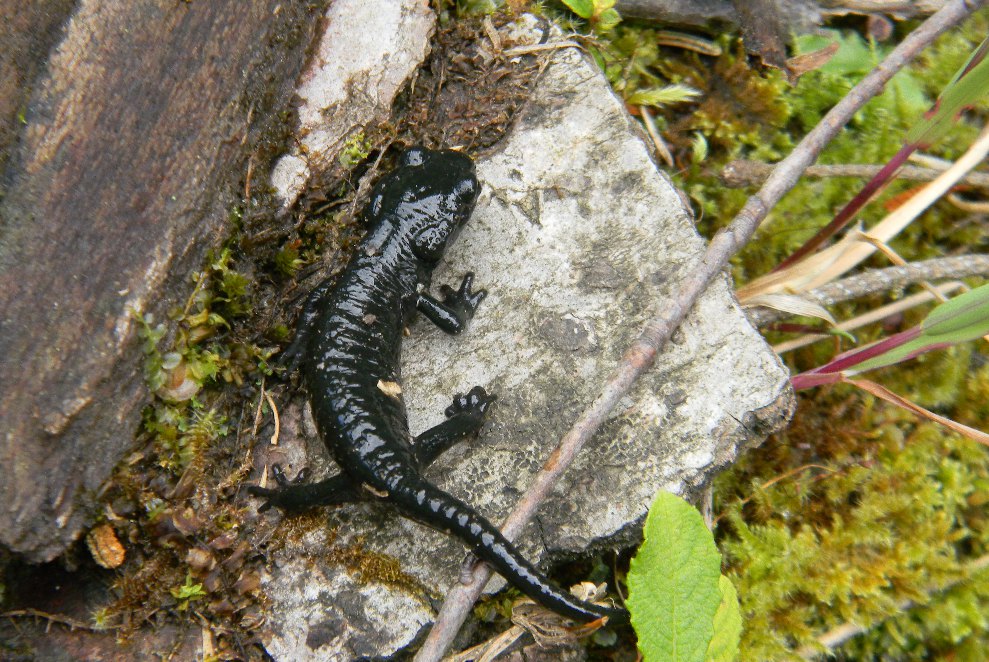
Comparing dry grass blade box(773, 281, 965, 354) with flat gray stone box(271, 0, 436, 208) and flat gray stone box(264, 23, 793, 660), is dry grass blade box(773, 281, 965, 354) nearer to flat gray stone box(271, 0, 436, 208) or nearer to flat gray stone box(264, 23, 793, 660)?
flat gray stone box(264, 23, 793, 660)

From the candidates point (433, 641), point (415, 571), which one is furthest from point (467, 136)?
point (433, 641)

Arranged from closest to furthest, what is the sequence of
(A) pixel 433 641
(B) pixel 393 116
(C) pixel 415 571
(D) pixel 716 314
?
(A) pixel 433 641 → (C) pixel 415 571 → (D) pixel 716 314 → (B) pixel 393 116

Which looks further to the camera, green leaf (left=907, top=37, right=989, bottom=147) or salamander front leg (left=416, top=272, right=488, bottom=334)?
salamander front leg (left=416, top=272, right=488, bottom=334)

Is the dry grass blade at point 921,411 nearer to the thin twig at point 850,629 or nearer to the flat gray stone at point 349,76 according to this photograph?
the thin twig at point 850,629

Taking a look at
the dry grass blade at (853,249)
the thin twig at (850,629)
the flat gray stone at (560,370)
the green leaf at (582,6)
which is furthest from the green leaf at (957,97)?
the thin twig at (850,629)

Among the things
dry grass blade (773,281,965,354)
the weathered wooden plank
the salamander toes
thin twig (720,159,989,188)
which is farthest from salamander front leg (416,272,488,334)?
dry grass blade (773,281,965,354)

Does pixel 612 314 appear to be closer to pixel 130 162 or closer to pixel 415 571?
pixel 415 571
